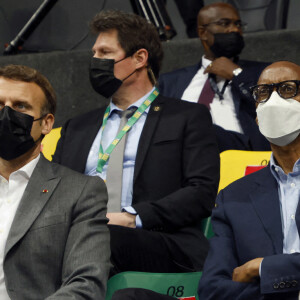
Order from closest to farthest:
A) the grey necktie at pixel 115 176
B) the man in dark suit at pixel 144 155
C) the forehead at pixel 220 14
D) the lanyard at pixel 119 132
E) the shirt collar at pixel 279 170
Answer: the shirt collar at pixel 279 170, the man in dark suit at pixel 144 155, the grey necktie at pixel 115 176, the lanyard at pixel 119 132, the forehead at pixel 220 14

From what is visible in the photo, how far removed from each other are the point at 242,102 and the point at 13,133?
1454mm

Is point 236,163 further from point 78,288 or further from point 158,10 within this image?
point 158,10

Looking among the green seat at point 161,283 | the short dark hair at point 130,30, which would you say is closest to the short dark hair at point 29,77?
the green seat at point 161,283

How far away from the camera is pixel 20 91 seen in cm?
227

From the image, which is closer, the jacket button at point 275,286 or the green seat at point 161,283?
the jacket button at point 275,286

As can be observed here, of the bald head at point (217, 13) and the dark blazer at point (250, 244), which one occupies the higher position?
the dark blazer at point (250, 244)

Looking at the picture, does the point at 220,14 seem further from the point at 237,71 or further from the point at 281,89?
the point at 281,89

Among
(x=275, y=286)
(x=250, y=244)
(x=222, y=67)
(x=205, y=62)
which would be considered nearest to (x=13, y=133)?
(x=250, y=244)

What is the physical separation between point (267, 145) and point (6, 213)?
5.02ft

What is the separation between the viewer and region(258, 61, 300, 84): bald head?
2.23 m

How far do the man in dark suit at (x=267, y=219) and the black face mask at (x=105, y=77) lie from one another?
91cm

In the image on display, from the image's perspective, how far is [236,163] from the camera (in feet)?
9.27

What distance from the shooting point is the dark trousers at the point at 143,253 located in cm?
238

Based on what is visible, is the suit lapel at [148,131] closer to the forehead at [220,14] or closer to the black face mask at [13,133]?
the black face mask at [13,133]
